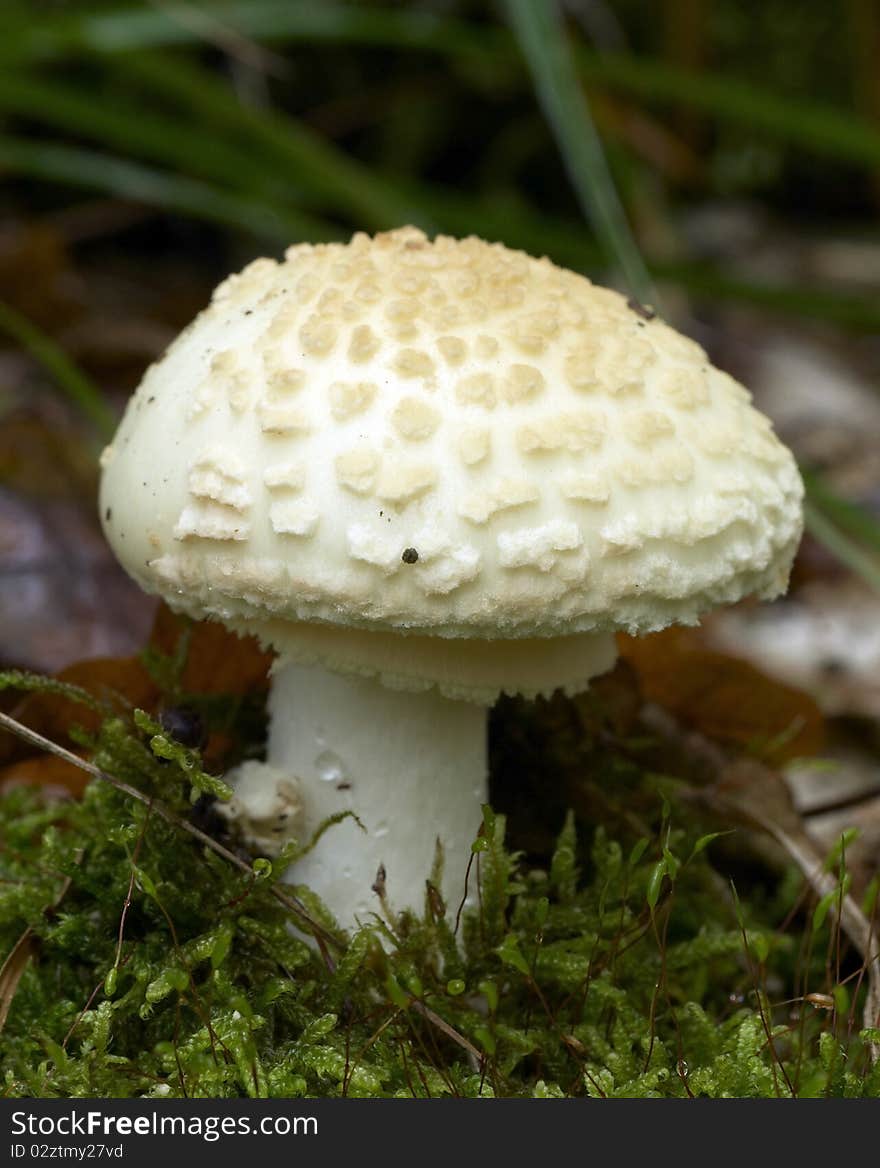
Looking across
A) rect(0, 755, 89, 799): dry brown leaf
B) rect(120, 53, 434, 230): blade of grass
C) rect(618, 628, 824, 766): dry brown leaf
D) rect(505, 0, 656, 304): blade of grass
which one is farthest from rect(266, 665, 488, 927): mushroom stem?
rect(120, 53, 434, 230): blade of grass

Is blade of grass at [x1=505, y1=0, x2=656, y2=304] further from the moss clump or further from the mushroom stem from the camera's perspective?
the moss clump

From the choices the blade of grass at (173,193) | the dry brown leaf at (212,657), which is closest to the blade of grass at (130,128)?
the blade of grass at (173,193)

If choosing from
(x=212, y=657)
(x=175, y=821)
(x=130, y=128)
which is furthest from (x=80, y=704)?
(x=130, y=128)

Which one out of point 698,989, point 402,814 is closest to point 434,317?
point 402,814

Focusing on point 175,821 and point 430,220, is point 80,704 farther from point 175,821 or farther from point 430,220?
point 430,220

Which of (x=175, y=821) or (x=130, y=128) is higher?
(x=130, y=128)

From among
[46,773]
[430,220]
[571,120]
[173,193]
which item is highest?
[173,193]
